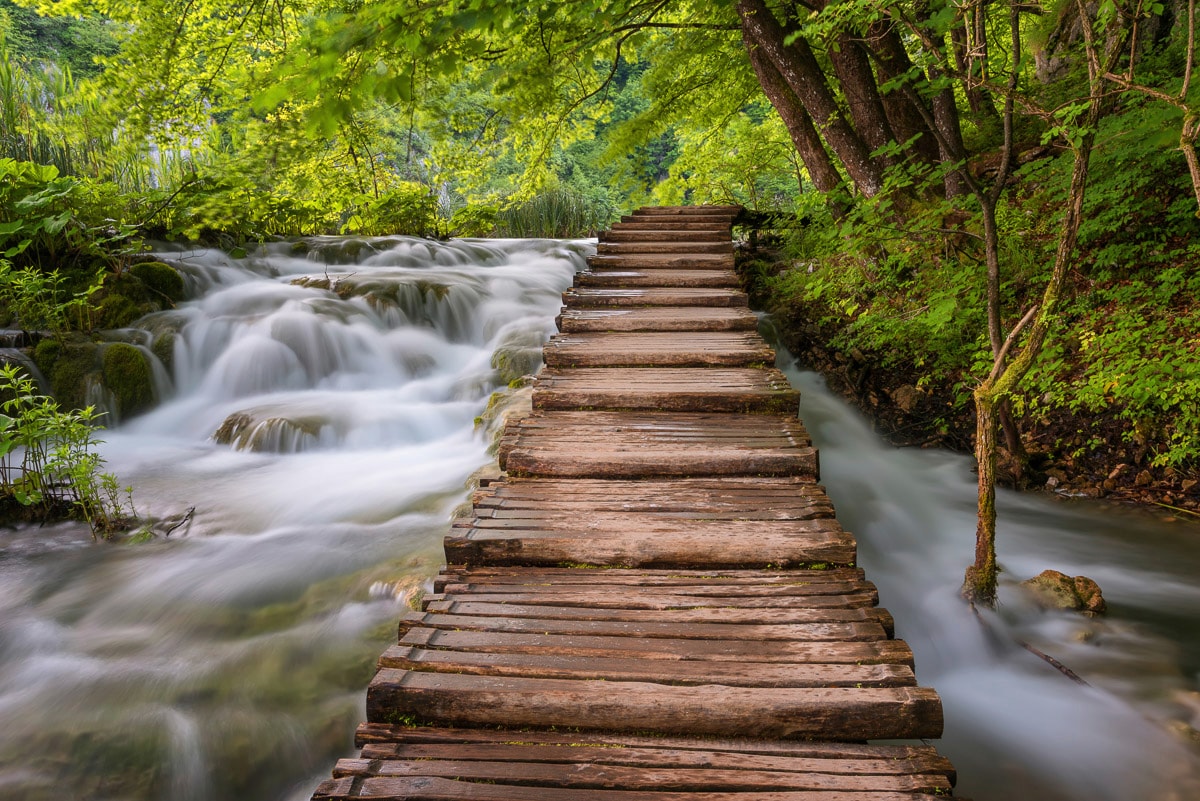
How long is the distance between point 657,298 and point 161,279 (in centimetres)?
538

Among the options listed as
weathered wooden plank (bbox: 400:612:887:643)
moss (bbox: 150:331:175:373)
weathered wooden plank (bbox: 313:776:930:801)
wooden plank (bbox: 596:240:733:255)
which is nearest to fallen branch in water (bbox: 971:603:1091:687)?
weathered wooden plank (bbox: 400:612:887:643)

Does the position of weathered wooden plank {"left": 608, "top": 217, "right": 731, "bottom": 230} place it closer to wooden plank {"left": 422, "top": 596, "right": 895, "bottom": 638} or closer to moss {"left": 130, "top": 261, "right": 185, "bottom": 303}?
moss {"left": 130, "top": 261, "right": 185, "bottom": 303}

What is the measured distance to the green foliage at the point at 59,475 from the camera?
147 inches

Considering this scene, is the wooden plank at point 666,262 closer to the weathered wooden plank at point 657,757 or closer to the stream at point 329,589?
the stream at point 329,589

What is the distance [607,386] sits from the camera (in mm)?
3680

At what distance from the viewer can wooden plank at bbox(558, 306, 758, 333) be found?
4781 millimetres

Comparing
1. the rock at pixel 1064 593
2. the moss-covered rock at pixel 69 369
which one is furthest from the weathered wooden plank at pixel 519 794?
the moss-covered rock at pixel 69 369

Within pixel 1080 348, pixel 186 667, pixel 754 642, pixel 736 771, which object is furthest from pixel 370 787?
pixel 1080 348

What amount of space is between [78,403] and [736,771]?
6080mm

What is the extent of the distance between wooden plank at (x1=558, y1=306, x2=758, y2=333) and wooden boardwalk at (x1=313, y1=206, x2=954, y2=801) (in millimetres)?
1625

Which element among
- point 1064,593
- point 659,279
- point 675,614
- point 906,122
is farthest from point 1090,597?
point 659,279

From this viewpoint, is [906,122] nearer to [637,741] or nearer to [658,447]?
[658,447]

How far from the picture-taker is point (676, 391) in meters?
3.52

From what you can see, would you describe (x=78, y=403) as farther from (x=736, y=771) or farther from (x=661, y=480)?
(x=736, y=771)
